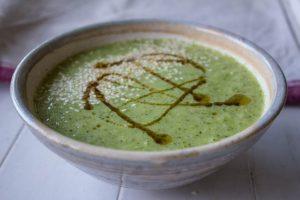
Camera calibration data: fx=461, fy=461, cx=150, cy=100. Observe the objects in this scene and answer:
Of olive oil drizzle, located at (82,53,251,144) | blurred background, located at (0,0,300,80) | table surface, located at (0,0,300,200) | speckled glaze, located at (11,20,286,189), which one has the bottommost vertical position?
table surface, located at (0,0,300,200)

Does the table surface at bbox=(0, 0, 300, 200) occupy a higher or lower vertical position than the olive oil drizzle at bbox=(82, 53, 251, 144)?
lower

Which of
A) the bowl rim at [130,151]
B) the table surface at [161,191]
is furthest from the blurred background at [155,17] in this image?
the bowl rim at [130,151]

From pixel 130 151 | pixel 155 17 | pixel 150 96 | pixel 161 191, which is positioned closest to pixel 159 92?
pixel 150 96

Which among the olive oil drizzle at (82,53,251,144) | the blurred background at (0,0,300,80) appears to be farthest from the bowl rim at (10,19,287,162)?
the blurred background at (0,0,300,80)

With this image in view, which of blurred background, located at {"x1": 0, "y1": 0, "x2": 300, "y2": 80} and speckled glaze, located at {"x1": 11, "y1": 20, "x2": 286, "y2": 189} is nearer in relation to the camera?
speckled glaze, located at {"x1": 11, "y1": 20, "x2": 286, "y2": 189}

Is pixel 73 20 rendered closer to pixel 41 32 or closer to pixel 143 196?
pixel 41 32

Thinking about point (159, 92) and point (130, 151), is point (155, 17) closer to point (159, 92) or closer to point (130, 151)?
point (159, 92)

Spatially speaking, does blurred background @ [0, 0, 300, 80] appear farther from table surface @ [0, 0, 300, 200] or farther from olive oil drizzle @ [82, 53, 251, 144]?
olive oil drizzle @ [82, 53, 251, 144]
